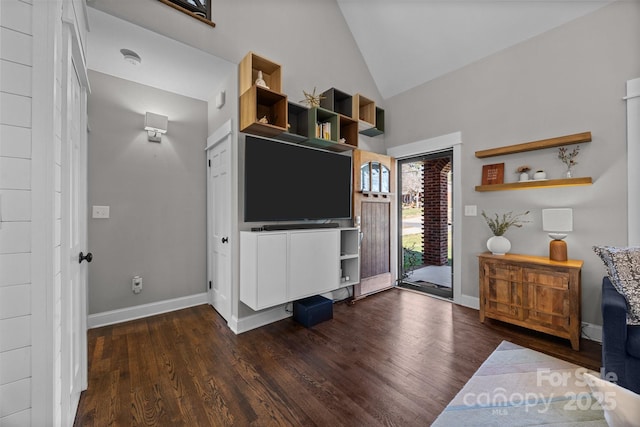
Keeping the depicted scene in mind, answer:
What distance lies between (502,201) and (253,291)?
2866mm

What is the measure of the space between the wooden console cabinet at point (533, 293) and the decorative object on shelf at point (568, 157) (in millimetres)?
857

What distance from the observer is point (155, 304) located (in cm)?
292

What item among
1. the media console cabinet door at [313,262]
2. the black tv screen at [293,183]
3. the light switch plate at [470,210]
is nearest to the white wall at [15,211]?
the black tv screen at [293,183]

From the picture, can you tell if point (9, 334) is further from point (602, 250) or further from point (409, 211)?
point (409, 211)

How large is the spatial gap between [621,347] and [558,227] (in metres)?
1.21

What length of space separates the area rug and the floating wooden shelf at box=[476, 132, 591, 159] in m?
1.93

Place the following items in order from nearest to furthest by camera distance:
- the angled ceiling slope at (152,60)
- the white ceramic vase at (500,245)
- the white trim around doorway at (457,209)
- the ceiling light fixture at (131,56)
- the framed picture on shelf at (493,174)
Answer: the angled ceiling slope at (152,60) → the ceiling light fixture at (131,56) → the white ceramic vase at (500,245) → the framed picture on shelf at (493,174) → the white trim around doorway at (457,209)

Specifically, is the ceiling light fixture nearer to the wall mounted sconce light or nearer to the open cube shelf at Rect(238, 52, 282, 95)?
the wall mounted sconce light

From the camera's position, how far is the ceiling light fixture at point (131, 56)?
7.71 ft

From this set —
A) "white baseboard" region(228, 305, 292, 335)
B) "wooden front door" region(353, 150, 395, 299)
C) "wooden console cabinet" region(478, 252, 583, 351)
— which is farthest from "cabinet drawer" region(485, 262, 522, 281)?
"white baseboard" region(228, 305, 292, 335)

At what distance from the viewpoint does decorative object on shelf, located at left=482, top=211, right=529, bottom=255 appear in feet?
8.86

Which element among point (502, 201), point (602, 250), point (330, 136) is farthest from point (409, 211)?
point (602, 250)

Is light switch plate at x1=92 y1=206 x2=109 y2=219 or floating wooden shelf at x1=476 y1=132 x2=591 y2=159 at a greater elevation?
floating wooden shelf at x1=476 y1=132 x2=591 y2=159

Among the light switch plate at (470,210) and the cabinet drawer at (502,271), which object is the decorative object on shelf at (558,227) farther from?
the light switch plate at (470,210)
